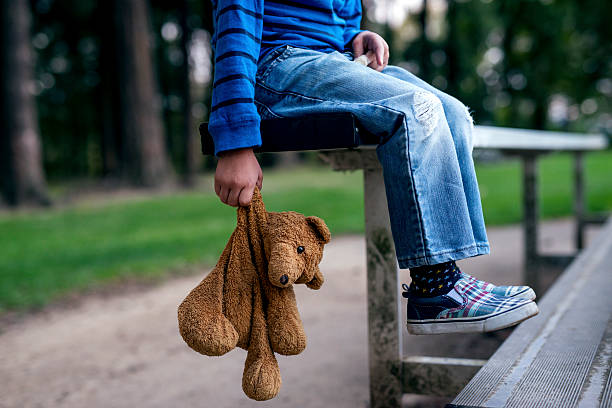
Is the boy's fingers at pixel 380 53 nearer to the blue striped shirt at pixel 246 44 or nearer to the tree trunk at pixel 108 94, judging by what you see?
the blue striped shirt at pixel 246 44

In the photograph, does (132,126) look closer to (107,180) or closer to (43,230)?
(107,180)

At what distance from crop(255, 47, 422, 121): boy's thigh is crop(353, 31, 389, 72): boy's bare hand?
0.76 feet

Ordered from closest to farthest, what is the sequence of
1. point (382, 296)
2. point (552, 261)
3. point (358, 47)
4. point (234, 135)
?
1. point (234, 135)
2. point (358, 47)
3. point (382, 296)
4. point (552, 261)

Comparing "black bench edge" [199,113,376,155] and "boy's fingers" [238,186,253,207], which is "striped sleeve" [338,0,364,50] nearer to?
"black bench edge" [199,113,376,155]

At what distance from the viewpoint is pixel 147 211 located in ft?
30.0

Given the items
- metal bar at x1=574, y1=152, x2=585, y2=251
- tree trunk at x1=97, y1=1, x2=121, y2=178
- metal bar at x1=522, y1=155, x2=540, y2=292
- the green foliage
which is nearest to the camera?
metal bar at x1=522, y1=155, x2=540, y2=292

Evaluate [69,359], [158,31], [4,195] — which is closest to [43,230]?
[4,195]

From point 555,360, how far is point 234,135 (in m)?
0.91

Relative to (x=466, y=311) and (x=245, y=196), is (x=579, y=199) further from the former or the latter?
(x=245, y=196)

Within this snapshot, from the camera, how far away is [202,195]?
11469mm

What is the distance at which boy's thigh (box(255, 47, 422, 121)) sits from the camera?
140 cm

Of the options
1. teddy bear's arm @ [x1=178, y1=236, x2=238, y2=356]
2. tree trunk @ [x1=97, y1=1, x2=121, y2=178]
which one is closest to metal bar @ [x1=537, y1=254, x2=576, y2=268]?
teddy bear's arm @ [x1=178, y1=236, x2=238, y2=356]

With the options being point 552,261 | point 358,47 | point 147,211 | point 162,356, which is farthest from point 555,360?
point 147,211

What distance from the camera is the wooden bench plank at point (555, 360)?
116 cm
